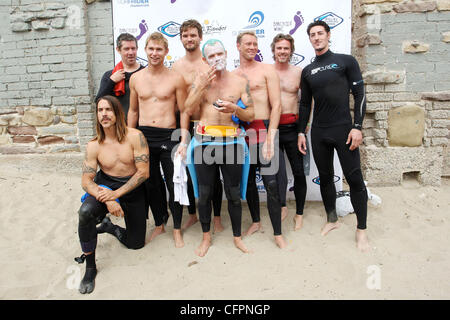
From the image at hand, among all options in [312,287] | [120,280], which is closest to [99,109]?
[120,280]

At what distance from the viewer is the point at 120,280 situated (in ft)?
9.92

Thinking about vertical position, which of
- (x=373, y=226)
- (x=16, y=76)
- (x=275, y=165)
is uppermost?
(x=16, y=76)

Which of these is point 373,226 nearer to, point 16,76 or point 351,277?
point 351,277

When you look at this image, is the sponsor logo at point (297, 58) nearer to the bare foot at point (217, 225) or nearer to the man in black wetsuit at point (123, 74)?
the man in black wetsuit at point (123, 74)

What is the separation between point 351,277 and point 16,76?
5026 millimetres

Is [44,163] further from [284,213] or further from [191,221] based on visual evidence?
[284,213]

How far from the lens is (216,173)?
339 cm

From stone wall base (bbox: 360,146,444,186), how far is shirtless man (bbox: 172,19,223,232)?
223 cm

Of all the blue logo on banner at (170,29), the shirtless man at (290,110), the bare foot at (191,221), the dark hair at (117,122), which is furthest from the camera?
the blue logo on banner at (170,29)

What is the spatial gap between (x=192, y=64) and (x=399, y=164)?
3090 mm

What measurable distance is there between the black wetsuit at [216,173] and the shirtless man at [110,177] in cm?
54

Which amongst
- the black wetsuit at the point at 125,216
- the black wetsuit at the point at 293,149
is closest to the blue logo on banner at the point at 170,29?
the black wetsuit at the point at 293,149

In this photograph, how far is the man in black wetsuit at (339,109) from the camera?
329 centimetres

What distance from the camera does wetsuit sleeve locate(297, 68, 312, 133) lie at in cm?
354
